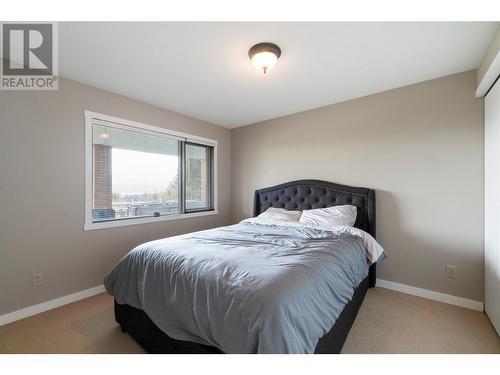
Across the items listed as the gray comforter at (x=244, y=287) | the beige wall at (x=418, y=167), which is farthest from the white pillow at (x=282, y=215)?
the gray comforter at (x=244, y=287)

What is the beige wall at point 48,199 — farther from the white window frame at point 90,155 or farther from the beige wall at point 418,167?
the beige wall at point 418,167

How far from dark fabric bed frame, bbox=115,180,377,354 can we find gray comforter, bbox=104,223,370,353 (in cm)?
9

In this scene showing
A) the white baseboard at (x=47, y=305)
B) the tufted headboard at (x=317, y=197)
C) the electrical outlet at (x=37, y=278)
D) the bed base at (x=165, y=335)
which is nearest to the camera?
the bed base at (x=165, y=335)

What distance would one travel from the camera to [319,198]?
3107mm

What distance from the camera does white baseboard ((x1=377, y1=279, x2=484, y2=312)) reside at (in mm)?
2219

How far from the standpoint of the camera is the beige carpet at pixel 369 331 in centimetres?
168

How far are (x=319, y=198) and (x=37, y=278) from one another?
3.22 meters

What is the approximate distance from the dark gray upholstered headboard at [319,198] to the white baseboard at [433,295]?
162mm

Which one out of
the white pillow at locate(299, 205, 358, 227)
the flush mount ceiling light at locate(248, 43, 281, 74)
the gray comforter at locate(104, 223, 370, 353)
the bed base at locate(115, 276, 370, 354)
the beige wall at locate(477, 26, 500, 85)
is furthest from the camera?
the white pillow at locate(299, 205, 358, 227)

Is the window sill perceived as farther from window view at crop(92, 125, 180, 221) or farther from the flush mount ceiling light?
the flush mount ceiling light

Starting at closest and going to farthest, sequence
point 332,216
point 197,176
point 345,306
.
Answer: point 345,306
point 332,216
point 197,176

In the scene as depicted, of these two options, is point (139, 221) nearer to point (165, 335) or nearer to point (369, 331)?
point (165, 335)

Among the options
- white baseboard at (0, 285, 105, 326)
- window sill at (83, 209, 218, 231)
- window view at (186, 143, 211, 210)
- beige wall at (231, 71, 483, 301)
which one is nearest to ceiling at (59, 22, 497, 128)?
beige wall at (231, 71, 483, 301)

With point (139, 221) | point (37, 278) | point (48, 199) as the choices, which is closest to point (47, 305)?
point (37, 278)
